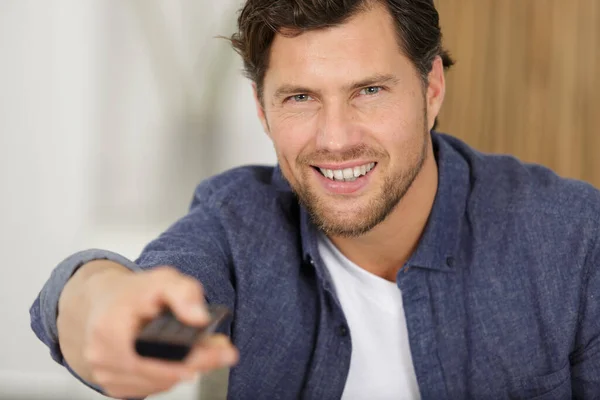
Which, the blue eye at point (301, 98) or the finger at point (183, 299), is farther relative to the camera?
the blue eye at point (301, 98)

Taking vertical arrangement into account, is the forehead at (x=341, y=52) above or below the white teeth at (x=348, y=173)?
above

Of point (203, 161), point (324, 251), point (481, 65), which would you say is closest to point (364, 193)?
point (324, 251)

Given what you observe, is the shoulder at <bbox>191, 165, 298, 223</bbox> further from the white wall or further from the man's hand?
the white wall

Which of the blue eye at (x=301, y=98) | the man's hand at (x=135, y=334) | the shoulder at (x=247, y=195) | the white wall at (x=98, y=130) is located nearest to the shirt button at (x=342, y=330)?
the shoulder at (x=247, y=195)

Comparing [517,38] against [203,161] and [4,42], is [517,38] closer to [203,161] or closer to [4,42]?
[203,161]

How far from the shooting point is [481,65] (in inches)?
78.6

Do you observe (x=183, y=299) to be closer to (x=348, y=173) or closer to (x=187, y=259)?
(x=187, y=259)

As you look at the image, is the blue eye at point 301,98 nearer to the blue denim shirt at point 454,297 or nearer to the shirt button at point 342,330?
the blue denim shirt at point 454,297

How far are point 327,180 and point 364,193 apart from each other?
0.25 ft

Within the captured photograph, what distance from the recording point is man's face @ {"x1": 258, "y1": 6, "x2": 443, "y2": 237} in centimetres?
126

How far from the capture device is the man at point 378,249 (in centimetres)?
129

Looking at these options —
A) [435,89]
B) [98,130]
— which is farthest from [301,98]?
[98,130]

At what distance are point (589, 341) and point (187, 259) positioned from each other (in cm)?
77

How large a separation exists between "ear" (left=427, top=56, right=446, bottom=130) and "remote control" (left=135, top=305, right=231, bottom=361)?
3.20 ft
